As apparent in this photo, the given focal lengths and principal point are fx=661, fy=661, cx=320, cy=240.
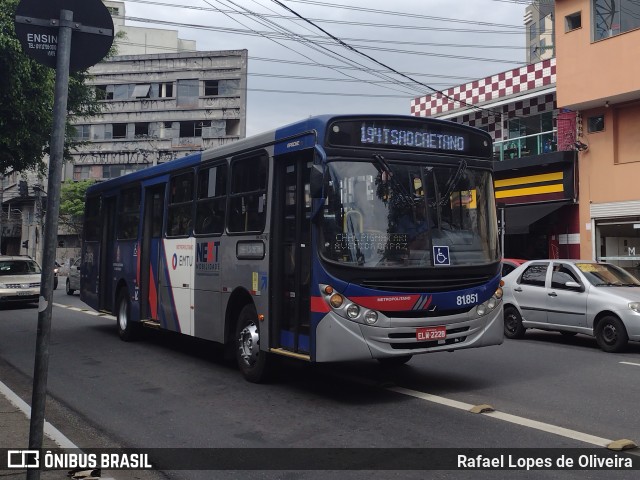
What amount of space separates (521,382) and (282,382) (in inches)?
117

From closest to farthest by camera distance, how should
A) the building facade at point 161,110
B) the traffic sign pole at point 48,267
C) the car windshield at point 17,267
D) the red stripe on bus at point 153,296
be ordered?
the traffic sign pole at point 48,267 → the red stripe on bus at point 153,296 → the car windshield at point 17,267 → the building facade at point 161,110

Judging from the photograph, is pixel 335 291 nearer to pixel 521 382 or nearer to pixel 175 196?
pixel 521 382

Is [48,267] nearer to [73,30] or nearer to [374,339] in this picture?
[73,30]

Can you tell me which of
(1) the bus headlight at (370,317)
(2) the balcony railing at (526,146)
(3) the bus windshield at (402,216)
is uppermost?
(2) the balcony railing at (526,146)

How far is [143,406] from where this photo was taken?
7277 mm

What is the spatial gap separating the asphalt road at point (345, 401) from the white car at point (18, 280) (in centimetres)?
872

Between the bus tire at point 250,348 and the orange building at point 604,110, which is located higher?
the orange building at point 604,110

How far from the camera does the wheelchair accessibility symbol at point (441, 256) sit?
23.8 ft

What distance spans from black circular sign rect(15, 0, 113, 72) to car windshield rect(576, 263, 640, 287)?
9895 millimetres

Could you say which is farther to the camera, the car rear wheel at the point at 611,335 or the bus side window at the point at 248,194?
the car rear wheel at the point at 611,335

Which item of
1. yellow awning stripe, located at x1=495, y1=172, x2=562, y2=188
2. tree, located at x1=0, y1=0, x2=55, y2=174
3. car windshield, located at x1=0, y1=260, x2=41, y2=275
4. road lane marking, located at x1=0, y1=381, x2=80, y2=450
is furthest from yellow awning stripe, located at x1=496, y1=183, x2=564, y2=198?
road lane marking, located at x1=0, y1=381, x2=80, y2=450

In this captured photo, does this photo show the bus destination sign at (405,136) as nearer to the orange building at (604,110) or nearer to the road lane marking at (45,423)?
the road lane marking at (45,423)

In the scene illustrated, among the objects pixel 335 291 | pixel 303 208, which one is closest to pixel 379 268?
pixel 335 291

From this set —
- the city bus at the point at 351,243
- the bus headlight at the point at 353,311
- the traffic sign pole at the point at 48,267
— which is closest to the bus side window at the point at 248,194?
the city bus at the point at 351,243
